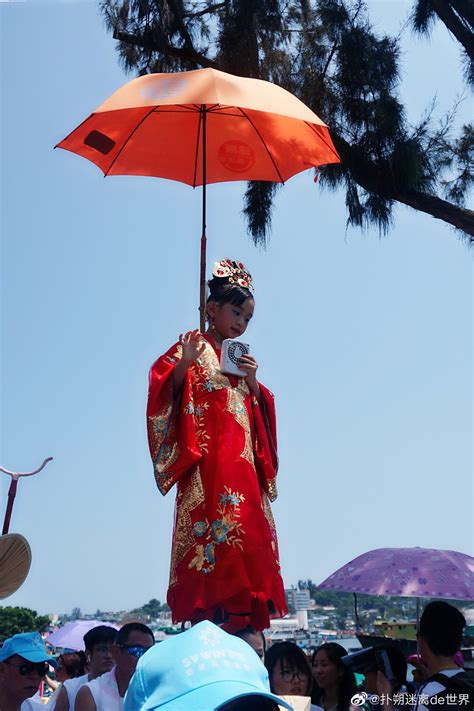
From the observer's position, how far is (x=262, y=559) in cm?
457

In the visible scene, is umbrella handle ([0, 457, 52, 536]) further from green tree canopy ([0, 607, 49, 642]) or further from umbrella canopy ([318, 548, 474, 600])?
green tree canopy ([0, 607, 49, 642])

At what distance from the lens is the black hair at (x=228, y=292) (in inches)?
199

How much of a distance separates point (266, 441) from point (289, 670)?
4.30ft

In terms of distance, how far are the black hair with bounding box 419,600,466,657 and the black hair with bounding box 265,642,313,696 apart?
57 centimetres

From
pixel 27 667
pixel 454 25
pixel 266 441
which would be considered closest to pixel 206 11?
pixel 454 25

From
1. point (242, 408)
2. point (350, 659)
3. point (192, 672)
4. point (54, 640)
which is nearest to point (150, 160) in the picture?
point (242, 408)

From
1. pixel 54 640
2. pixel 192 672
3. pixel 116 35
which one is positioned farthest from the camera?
pixel 54 640

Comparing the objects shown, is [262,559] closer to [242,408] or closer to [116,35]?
[242,408]

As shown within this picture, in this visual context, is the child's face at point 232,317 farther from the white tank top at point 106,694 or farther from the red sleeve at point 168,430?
the white tank top at point 106,694

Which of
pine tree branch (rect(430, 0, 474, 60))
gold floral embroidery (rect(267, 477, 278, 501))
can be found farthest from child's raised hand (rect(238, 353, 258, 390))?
pine tree branch (rect(430, 0, 474, 60))

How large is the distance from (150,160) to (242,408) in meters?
1.86

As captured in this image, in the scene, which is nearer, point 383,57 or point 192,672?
point 192,672

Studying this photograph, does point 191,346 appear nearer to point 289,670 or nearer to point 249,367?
point 249,367

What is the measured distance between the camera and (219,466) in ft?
15.4
